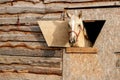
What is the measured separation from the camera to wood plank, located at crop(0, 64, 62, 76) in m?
6.34

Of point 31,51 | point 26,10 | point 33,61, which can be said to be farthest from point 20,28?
point 33,61

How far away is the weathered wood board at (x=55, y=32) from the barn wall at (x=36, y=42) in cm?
21

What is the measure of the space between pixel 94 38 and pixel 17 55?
5.49 feet

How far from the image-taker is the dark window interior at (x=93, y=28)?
19.9 ft

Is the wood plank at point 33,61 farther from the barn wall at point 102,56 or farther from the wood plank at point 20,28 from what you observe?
the wood plank at point 20,28

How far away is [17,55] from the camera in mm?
6715

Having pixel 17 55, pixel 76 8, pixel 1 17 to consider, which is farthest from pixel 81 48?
pixel 1 17

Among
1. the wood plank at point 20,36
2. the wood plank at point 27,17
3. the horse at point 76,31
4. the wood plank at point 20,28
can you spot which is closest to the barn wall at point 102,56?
the horse at point 76,31

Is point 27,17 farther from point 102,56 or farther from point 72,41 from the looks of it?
point 102,56

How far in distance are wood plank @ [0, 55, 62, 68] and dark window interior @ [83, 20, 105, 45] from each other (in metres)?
0.77

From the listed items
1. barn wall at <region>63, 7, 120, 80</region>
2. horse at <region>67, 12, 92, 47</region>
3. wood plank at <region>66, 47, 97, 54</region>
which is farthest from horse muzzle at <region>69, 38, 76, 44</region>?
barn wall at <region>63, 7, 120, 80</region>

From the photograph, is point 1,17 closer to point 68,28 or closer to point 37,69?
point 37,69

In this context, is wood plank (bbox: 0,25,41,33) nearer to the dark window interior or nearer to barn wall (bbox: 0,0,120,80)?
barn wall (bbox: 0,0,120,80)

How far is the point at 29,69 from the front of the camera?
660 centimetres
